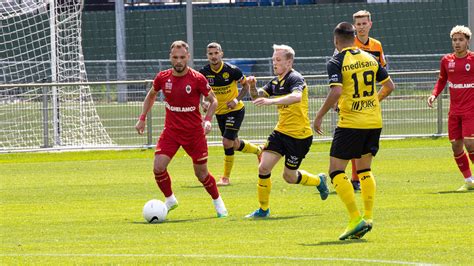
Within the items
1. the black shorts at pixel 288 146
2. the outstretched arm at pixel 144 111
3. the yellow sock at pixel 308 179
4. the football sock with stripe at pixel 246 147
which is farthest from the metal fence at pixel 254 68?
the black shorts at pixel 288 146

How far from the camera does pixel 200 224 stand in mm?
12742

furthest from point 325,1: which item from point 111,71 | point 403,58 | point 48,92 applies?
point 48,92

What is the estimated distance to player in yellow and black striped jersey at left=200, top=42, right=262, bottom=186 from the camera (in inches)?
715

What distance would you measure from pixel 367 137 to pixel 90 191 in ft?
22.7

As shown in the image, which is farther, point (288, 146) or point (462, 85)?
point (462, 85)

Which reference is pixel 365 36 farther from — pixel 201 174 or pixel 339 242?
pixel 339 242

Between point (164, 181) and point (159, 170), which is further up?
point (159, 170)

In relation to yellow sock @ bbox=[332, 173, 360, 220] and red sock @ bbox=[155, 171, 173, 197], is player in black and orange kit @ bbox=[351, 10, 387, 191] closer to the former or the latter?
red sock @ bbox=[155, 171, 173, 197]

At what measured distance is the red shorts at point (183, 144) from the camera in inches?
539

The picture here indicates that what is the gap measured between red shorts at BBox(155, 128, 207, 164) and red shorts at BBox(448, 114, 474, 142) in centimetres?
397

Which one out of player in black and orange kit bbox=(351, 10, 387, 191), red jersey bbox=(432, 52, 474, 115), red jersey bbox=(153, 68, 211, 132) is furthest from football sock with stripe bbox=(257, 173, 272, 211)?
red jersey bbox=(432, 52, 474, 115)

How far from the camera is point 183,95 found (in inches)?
537

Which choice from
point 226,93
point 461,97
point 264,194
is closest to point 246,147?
point 226,93

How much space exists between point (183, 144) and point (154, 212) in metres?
1.06
